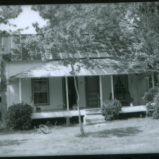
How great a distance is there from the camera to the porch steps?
15.4 meters

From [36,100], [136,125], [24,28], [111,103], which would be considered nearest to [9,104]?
[36,100]

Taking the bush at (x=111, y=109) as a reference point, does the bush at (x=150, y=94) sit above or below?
above

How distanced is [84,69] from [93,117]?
202 cm

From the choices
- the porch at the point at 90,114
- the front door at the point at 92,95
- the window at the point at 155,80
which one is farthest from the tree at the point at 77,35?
the window at the point at 155,80

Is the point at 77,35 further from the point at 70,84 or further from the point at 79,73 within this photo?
the point at 70,84

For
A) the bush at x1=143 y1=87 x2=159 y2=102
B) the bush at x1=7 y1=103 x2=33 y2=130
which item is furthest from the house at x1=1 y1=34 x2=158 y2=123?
the bush at x1=7 y1=103 x2=33 y2=130

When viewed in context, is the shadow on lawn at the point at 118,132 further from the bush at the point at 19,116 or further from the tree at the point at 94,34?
the tree at the point at 94,34

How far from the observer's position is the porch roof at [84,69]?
1641 cm

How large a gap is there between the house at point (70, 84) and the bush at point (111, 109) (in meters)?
0.49

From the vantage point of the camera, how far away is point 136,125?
47.6ft

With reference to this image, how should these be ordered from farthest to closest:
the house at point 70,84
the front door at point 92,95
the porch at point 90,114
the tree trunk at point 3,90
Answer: the front door at point 92,95, the house at point 70,84, the tree trunk at point 3,90, the porch at point 90,114

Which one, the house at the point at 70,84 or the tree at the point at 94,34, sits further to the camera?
the house at the point at 70,84

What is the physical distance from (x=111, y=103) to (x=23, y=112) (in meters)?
3.57

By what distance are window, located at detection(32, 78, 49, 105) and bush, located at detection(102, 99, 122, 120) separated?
2.55 m
